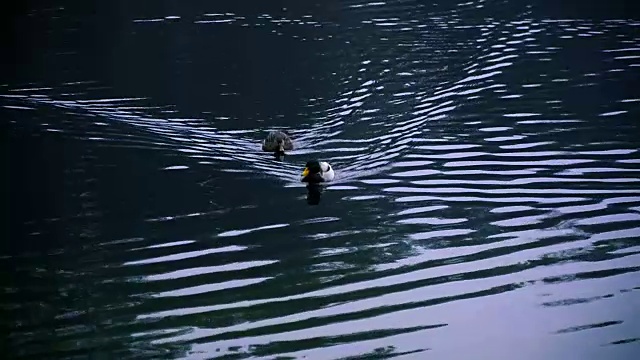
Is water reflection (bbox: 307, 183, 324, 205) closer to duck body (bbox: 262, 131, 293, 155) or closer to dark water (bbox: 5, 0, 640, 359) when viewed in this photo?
dark water (bbox: 5, 0, 640, 359)

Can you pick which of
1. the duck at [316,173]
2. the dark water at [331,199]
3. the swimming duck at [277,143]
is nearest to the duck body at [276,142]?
the swimming duck at [277,143]

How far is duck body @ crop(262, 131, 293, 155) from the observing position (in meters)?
20.9

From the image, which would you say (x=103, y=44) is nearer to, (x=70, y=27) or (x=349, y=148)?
(x=70, y=27)

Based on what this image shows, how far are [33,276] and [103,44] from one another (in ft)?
71.9

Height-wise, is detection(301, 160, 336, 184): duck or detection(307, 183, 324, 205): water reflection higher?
detection(301, 160, 336, 184): duck

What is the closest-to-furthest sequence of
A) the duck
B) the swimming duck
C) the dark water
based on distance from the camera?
the dark water < the duck < the swimming duck

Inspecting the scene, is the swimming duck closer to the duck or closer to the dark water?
the dark water

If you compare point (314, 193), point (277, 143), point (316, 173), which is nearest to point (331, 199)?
point (314, 193)

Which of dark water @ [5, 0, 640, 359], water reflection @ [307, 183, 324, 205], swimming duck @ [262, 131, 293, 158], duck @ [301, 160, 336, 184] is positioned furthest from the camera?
swimming duck @ [262, 131, 293, 158]

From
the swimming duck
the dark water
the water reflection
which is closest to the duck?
the water reflection

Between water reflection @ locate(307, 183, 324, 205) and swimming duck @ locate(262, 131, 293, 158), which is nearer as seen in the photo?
water reflection @ locate(307, 183, 324, 205)

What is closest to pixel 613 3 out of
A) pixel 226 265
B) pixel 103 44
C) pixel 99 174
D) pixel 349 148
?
pixel 103 44

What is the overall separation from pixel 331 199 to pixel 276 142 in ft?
10.7

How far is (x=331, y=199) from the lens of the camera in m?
18.1
